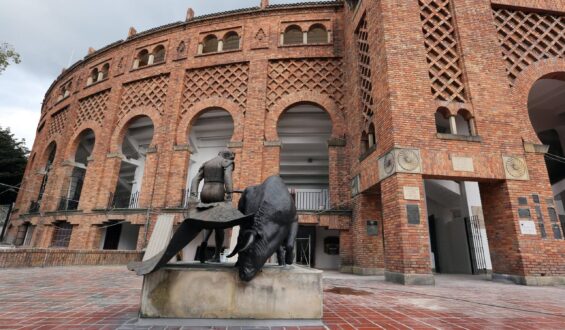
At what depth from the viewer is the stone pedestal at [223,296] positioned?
2771 mm

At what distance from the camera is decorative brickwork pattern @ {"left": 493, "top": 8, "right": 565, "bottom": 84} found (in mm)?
8539

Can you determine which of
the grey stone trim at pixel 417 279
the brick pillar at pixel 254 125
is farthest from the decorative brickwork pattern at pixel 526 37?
the brick pillar at pixel 254 125

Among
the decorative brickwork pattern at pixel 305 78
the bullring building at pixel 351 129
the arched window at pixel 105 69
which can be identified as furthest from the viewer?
the arched window at pixel 105 69

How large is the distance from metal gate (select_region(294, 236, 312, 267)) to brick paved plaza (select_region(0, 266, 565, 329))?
7950 mm

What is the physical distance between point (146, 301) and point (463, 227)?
34.0 feet

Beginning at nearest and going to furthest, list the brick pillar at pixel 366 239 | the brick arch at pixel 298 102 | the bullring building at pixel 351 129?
the bullring building at pixel 351 129 → the brick pillar at pixel 366 239 → the brick arch at pixel 298 102

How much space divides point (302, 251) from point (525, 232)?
8300 mm

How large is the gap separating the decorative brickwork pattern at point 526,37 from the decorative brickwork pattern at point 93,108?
17234mm

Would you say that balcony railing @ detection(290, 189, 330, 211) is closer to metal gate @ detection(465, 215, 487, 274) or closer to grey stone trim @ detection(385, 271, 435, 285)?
metal gate @ detection(465, 215, 487, 274)

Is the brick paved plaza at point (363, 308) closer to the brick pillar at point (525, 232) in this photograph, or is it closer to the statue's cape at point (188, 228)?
the statue's cape at point (188, 228)

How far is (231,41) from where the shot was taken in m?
14.4

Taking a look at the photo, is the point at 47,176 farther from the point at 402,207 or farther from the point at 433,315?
the point at 433,315

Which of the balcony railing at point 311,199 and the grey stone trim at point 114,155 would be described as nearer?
the grey stone trim at point 114,155

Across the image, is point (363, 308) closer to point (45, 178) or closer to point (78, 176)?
point (78, 176)
